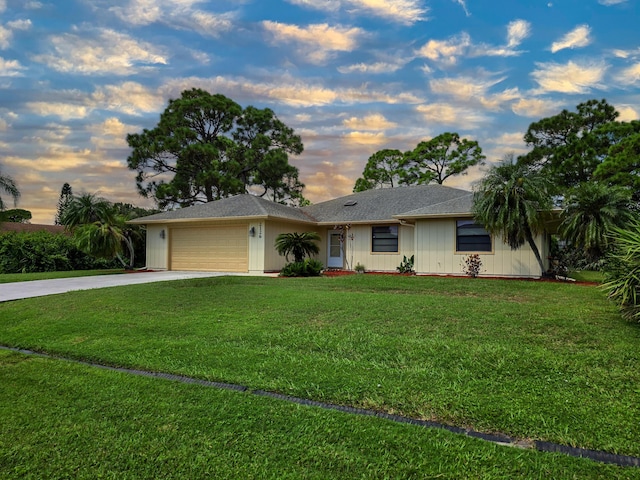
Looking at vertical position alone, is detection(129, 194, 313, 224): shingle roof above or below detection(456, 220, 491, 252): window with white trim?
above

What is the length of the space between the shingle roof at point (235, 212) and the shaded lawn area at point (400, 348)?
26.2 feet

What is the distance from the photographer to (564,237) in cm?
1170

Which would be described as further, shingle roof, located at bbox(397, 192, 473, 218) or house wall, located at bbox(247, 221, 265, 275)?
house wall, located at bbox(247, 221, 265, 275)

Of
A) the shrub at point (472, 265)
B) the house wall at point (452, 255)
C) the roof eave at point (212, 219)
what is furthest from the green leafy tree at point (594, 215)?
the roof eave at point (212, 219)

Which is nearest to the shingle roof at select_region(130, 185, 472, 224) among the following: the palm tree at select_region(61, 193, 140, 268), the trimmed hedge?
the palm tree at select_region(61, 193, 140, 268)

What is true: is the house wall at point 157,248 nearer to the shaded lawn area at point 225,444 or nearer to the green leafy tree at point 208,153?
the green leafy tree at point 208,153

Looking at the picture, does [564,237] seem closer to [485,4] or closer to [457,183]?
Result: [485,4]

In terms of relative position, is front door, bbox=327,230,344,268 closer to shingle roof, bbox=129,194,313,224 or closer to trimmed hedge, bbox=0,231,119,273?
shingle roof, bbox=129,194,313,224

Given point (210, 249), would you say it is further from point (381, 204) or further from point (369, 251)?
point (381, 204)

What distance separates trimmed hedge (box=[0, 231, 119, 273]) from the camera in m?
16.6

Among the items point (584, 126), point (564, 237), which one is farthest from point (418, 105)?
point (584, 126)

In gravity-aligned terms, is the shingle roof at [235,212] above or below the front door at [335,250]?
above

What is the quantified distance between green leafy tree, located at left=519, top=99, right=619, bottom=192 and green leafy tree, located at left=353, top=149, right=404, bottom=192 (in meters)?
11.0

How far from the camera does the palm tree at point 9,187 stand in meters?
15.8
